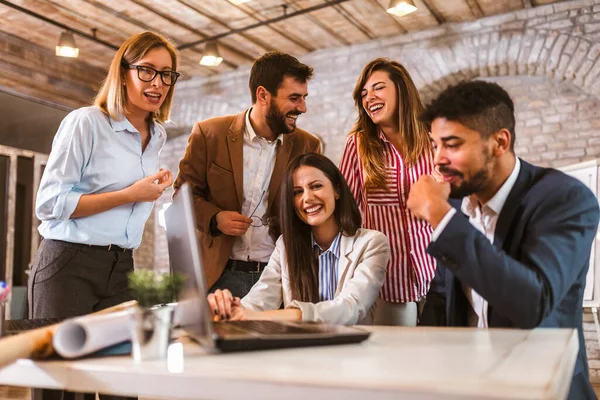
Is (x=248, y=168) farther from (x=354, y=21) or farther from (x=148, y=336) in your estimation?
(x=354, y=21)

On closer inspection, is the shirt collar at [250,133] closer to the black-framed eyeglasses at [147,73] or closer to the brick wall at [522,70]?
the black-framed eyeglasses at [147,73]

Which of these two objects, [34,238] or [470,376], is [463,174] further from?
[34,238]

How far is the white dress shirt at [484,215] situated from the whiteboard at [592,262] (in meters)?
3.00

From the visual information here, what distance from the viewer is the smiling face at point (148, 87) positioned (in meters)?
2.29

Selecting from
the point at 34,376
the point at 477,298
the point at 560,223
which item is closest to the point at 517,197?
the point at 560,223

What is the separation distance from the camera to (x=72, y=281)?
2094 mm

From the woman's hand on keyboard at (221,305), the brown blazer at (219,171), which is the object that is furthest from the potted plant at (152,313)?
the brown blazer at (219,171)

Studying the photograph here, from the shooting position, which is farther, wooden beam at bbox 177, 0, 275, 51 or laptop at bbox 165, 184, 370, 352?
wooden beam at bbox 177, 0, 275, 51

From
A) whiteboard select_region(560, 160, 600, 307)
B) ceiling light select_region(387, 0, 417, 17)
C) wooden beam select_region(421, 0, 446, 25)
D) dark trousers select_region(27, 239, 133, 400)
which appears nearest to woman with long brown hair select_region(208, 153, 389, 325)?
dark trousers select_region(27, 239, 133, 400)

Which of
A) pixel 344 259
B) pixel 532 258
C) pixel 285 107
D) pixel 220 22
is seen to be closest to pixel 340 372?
pixel 532 258

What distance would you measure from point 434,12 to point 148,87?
13.9 ft

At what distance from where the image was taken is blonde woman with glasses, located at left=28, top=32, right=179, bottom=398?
2092 millimetres

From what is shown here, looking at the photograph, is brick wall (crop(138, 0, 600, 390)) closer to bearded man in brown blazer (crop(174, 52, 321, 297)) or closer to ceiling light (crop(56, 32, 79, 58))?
ceiling light (crop(56, 32, 79, 58))

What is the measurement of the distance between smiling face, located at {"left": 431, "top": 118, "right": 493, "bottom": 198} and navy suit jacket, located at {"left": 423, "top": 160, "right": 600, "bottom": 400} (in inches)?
3.5
